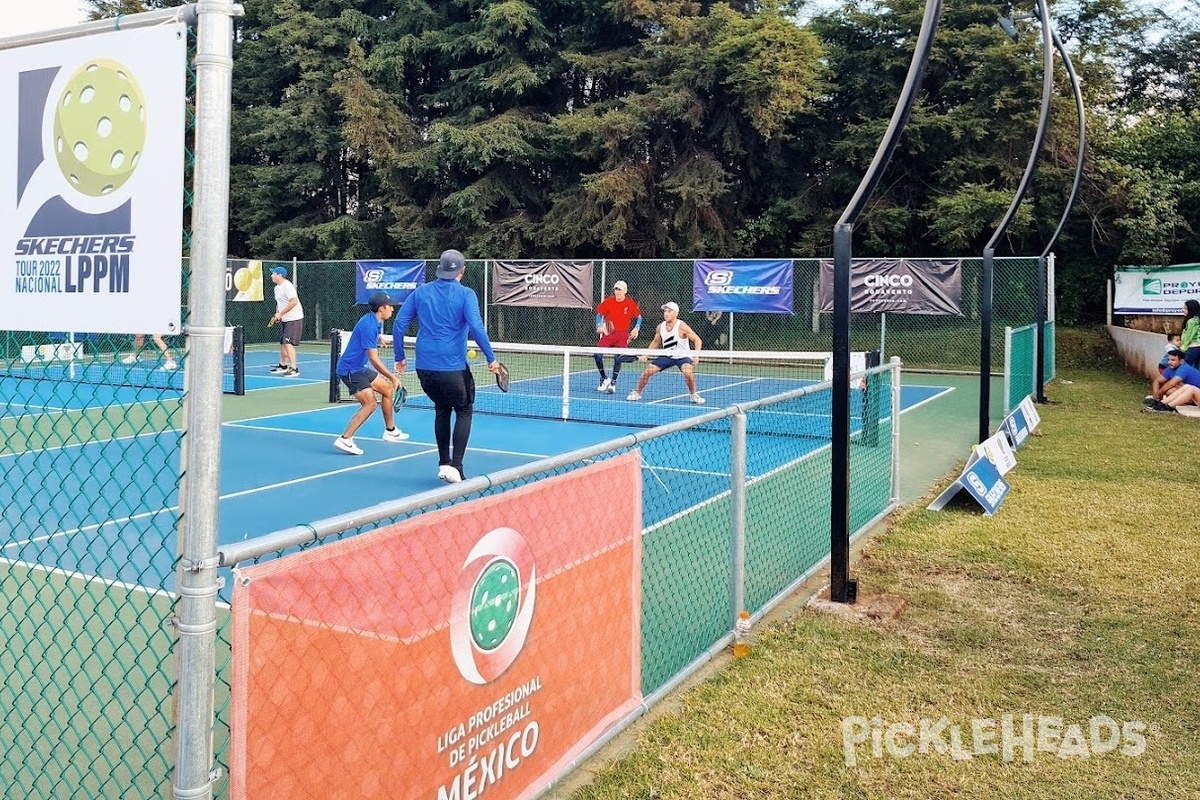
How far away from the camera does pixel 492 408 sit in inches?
602

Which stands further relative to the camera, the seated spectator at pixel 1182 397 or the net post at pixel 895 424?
the seated spectator at pixel 1182 397

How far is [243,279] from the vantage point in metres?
27.4

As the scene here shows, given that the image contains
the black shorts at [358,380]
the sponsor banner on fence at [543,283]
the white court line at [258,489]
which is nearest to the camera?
the white court line at [258,489]

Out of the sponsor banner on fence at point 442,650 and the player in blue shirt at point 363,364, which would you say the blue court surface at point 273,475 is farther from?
the sponsor banner on fence at point 442,650

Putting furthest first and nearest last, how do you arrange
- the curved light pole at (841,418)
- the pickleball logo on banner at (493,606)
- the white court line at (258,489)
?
the white court line at (258,489) < the curved light pole at (841,418) < the pickleball logo on banner at (493,606)

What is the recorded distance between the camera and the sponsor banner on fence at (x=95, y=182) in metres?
2.38

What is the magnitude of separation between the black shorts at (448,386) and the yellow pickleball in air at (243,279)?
20301 mm

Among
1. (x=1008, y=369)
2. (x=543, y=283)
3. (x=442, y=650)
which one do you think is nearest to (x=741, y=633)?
(x=442, y=650)

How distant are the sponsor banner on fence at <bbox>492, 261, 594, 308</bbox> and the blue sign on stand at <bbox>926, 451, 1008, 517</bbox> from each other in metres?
16.5

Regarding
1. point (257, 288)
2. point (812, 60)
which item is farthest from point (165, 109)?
point (812, 60)

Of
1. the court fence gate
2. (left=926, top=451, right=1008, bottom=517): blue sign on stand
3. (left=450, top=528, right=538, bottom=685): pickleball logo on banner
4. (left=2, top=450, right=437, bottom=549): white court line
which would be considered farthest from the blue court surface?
(left=450, top=528, right=538, bottom=685): pickleball logo on banner

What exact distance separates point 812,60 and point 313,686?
29078 mm

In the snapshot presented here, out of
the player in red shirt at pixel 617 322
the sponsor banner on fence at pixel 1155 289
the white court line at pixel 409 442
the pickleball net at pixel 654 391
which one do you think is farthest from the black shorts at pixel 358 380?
the sponsor banner on fence at pixel 1155 289

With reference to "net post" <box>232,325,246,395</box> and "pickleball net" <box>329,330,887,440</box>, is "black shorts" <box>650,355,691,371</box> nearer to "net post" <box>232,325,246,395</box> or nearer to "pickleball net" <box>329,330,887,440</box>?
"pickleball net" <box>329,330,887,440</box>
